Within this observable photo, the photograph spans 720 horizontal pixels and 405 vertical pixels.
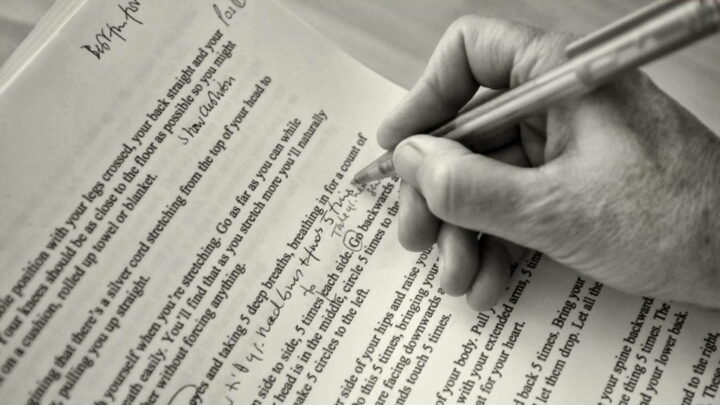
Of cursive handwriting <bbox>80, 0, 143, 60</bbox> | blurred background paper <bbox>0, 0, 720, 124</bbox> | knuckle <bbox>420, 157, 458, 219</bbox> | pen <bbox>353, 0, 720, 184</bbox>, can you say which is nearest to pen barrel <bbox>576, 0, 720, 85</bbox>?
pen <bbox>353, 0, 720, 184</bbox>

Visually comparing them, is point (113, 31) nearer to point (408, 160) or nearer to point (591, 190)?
point (408, 160)

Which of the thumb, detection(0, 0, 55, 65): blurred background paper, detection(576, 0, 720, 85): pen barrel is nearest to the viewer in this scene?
detection(576, 0, 720, 85): pen barrel

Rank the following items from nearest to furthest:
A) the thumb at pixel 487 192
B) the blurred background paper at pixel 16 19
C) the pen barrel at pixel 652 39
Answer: the pen barrel at pixel 652 39 < the thumb at pixel 487 192 < the blurred background paper at pixel 16 19

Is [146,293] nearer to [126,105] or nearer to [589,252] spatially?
[126,105]

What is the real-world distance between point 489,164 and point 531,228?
6cm

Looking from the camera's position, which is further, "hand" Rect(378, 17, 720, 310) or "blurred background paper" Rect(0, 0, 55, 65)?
"blurred background paper" Rect(0, 0, 55, 65)

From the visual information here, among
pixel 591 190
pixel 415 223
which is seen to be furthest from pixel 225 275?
pixel 591 190

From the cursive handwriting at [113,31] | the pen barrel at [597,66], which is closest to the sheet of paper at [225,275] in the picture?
the cursive handwriting at [113,31]

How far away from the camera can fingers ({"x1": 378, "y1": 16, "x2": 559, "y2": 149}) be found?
516mm

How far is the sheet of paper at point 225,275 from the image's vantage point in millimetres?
482

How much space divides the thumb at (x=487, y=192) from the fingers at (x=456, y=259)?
2.0 inches

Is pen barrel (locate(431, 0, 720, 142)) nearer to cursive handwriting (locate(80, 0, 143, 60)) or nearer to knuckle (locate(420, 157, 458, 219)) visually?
knuckle (locate(420, 157, 458, 219))

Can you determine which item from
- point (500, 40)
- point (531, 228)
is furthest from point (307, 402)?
point (500, 40)

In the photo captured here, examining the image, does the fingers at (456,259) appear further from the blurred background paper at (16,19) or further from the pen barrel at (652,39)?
the blurred background paper at (16,19)
